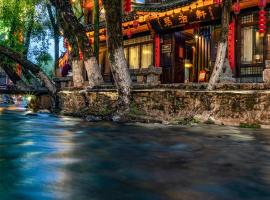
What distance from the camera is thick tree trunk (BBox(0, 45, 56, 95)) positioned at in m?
14.6

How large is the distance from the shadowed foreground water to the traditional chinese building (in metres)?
6.80

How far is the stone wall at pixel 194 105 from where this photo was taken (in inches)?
345

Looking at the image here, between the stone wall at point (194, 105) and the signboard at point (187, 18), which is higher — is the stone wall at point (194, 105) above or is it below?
below

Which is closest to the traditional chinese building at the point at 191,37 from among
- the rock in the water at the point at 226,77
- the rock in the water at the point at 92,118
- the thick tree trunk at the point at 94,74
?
the rock in the water at the point at 226,77

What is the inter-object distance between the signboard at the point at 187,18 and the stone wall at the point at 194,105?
461cm

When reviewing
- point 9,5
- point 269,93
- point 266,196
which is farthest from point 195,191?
point 9,5

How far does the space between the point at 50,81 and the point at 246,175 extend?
41.3 ft

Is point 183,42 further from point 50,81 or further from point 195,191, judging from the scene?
point 195,191

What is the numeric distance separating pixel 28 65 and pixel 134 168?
1190 cm

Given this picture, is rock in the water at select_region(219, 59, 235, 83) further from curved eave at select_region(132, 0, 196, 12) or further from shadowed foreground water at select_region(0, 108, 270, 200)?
shadowed foreground water at select_region(0, 108, 270, 200)

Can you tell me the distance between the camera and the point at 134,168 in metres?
3.98

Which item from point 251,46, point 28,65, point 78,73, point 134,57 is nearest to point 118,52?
point 78,73

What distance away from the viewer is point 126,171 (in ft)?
12.5

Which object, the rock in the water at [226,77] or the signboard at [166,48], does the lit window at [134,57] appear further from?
the rock in the water at [226,77]
